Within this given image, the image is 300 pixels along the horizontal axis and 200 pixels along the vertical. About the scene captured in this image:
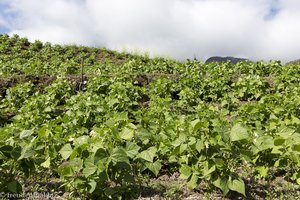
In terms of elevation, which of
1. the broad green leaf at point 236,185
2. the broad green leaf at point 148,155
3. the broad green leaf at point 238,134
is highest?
the broad green leaf at point 238,134

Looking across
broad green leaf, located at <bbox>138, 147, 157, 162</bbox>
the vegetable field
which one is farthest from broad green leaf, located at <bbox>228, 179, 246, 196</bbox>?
broad green leaf, located at <bbox>138, 147, 157, 162</bbox>

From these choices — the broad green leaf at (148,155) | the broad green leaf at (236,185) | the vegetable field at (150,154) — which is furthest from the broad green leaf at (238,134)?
the broad green leaf at (148,155)

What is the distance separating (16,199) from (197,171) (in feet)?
6.20

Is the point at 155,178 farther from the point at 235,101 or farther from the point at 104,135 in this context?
the point at 235,101

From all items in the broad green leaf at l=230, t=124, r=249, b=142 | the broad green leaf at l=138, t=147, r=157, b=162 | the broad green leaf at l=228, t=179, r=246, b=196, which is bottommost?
the broad green leaf at l=228, t=179, r=246, b=196

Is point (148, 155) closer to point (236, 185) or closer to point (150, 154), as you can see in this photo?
point (150, 154)

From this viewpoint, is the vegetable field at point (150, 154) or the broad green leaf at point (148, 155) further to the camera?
the broad green leaf at point (148, 155)

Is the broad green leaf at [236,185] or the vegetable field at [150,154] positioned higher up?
the vegetable field at [150,154]

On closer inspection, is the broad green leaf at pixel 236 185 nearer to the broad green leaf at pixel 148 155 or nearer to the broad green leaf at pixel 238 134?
the broad green leaf at pixel 238 134

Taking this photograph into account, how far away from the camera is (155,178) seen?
15.1 feet

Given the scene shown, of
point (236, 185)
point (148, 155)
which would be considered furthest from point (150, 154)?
point (236, 185)

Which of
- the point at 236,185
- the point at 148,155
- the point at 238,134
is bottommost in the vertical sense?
the point at 236,185

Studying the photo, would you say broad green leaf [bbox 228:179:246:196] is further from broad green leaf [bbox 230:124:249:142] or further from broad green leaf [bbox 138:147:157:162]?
broad green leaf [bbox 138:147:157:162]

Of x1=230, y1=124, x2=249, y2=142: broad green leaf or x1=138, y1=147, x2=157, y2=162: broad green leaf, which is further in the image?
x1=138, y1=147, x2=157, y2=162: broad green leaf
